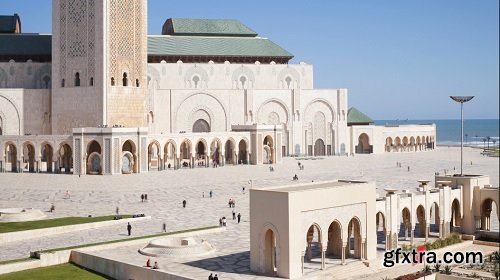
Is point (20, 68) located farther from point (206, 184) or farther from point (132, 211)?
point (132, 211)

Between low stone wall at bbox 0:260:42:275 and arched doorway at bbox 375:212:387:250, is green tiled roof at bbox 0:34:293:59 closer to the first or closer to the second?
arched doorway at bbox 375:212:387:250

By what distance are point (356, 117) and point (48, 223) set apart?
45.0 metres

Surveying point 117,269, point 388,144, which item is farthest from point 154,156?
point 117,269

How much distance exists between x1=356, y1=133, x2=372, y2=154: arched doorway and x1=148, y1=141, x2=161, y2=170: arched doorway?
2120 cm

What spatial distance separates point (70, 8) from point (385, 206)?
3306 cm

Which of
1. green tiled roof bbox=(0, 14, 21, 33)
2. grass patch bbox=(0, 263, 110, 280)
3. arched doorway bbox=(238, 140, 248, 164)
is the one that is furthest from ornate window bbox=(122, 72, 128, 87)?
grass patch bbox=(0, 263, 110, 280)

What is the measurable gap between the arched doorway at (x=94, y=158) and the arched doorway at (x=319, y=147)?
21.6 m

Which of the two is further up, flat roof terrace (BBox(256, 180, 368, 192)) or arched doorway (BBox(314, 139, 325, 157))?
arched doorway (BBox(314, 139, 325, 157))

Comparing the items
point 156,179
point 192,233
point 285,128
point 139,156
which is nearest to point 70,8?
point 139,156

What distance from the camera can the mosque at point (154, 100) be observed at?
43.7 metres

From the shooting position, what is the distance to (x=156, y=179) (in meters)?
38.1

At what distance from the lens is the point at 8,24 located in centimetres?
5584

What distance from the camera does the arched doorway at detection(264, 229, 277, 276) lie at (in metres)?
17.0

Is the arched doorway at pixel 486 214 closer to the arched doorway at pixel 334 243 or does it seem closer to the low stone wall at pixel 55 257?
the arched doorway at pixel 334 243
